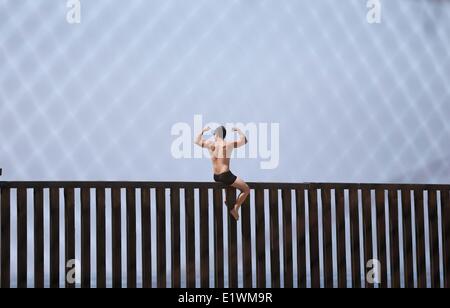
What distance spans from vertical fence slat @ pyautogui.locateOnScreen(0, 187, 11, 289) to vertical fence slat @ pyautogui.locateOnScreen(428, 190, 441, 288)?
3.50 m

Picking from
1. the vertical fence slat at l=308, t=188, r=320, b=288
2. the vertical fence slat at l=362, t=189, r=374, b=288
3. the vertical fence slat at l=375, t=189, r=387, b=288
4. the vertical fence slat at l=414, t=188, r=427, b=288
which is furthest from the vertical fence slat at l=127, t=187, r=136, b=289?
the vertical fence slat at l=414, t=188, r=427, b=288

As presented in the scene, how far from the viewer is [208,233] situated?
6.75 metres

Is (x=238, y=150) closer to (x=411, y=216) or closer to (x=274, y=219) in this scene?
(x=274, y=219)

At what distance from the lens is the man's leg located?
673cm

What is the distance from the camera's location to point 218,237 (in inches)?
266

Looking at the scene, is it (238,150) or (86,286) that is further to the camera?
(238,150)

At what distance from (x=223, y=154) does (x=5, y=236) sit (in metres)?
1.85

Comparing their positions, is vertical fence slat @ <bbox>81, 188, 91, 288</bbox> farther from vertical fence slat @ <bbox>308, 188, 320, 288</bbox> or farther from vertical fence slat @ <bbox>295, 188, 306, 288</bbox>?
vertical fence slat @ <bbox>308, 188, 320, 288</bbox>

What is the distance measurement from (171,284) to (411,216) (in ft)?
6.97

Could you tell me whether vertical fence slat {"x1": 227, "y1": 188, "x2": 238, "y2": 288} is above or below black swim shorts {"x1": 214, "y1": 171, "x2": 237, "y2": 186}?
below

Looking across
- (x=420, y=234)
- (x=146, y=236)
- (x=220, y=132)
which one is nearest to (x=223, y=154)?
(x=220, y=132)
